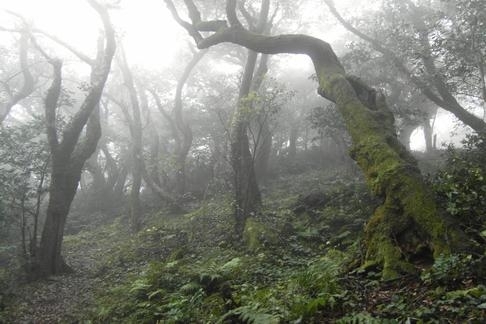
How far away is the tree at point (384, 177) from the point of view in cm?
476

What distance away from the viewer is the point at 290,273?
6.31 meters

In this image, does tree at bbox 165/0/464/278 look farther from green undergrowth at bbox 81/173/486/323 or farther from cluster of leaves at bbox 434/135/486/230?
cluster of leaves at bbox 434/135/486/230

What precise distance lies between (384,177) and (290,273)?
2081mm

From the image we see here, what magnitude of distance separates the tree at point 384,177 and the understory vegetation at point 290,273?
0.88ft

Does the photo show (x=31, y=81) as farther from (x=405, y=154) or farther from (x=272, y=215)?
(x=405, y=154)

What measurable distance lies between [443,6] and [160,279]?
2172 cm

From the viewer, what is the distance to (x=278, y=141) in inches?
977

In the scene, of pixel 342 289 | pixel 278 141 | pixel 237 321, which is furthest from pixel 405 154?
pixel 278 141

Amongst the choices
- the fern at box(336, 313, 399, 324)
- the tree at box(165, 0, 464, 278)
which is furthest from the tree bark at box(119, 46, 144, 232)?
the fern at box(336, 313, 399, 324)

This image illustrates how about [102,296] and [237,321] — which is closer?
[237,321]

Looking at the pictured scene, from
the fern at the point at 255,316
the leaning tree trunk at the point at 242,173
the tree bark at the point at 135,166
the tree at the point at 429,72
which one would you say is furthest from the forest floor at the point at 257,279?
the tree at the point at 429,72

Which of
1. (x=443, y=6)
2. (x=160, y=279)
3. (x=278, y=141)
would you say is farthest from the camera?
(x=278, y=141)

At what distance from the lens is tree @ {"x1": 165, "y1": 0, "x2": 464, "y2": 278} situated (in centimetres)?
476

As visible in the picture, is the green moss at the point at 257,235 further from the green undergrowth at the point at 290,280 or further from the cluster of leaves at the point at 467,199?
the cluster of leaves at the point at 467,199
